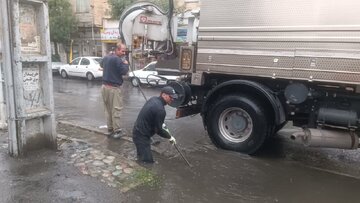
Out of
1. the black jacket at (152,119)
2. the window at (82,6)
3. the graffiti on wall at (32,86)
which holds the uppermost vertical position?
the window at (82,6)

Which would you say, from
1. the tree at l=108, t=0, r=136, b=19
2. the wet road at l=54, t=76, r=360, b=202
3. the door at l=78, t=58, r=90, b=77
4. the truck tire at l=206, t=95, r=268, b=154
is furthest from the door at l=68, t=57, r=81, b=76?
the truck tire at l=206, t=95, r=268, b=154

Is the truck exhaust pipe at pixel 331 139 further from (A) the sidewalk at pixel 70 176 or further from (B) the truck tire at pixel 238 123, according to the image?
(A) the sidewalk at pixel 70 176

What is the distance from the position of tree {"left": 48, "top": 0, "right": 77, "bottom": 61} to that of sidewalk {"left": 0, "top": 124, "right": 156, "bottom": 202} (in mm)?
23428

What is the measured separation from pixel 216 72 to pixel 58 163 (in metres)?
2.88

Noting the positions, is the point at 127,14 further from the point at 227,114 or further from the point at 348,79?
the point at 348,79

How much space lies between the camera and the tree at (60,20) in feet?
90.9

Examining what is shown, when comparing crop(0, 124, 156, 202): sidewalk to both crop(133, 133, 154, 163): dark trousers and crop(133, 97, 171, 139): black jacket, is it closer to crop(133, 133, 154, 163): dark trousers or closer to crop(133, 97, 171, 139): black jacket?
crop(133, 133, 154, 163): dark trousers

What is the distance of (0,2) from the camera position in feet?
15.9

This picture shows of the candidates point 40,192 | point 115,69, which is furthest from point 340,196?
point 115,69

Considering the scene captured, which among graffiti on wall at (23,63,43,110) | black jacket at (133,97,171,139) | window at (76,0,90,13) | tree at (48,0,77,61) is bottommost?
black jacket at (133,97,171,139)

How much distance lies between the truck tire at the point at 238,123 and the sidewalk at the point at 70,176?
5.52ft

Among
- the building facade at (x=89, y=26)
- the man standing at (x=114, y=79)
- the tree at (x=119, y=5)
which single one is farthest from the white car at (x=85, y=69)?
the man standing at (x=114, y=79)

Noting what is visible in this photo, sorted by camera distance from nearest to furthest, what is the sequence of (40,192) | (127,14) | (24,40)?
(40,192) → (24,40) → (127,14)

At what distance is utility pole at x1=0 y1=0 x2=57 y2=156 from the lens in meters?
4.94
